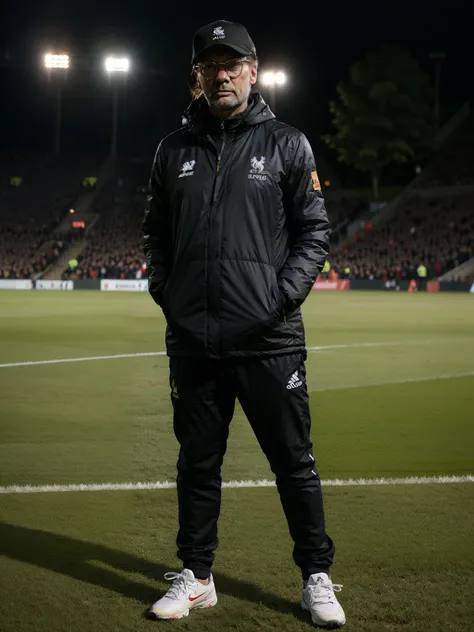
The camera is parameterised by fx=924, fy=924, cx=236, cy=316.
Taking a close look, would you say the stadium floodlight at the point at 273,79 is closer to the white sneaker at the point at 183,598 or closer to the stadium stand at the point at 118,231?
the stadium stand at the point at 118,231

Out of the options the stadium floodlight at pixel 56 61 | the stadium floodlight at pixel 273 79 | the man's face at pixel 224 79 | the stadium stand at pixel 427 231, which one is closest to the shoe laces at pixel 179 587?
the man's face at pixel 224 79

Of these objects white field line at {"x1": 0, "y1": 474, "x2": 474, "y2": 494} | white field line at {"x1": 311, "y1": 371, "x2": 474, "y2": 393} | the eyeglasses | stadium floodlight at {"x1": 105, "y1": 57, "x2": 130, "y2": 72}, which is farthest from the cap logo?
stadium floodlight at {"x1": 105, "y1": 57, "x2": 130, "y2": 72}

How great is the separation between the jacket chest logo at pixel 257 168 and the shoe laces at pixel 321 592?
1776 mm

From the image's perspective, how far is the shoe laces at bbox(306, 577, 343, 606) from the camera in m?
3.93

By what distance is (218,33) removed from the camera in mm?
4078

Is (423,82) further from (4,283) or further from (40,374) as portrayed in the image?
(40,374)

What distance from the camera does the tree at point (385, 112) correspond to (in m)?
66.1

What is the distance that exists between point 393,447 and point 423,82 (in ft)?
209

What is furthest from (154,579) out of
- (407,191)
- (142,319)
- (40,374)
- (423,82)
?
(423,82)

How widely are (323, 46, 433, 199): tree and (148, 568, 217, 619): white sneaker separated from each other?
2479 inches

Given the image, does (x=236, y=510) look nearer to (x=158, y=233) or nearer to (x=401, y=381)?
(x=158, y=233)

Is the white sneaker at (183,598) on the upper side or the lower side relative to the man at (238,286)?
lower

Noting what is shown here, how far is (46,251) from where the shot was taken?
65438mm

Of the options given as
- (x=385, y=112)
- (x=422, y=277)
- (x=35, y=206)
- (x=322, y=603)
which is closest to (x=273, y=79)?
(x=422, y=277)
